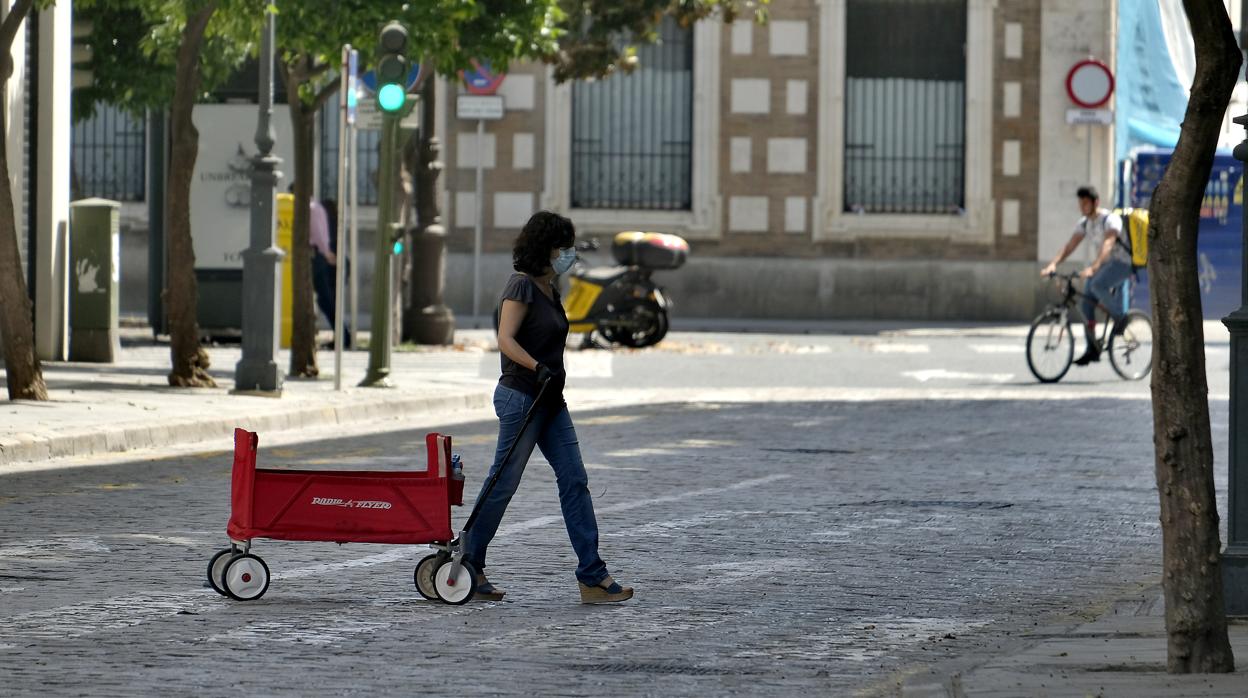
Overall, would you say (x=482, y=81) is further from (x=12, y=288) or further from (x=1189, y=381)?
(x=1189, y=381)

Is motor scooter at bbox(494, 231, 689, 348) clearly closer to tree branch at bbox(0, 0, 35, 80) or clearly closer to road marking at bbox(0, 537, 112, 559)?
tree branch at bbox(0, 0, 35, 80)

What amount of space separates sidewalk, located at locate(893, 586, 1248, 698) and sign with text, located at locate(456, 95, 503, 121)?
24.6 m

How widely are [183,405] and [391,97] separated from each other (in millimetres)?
3495

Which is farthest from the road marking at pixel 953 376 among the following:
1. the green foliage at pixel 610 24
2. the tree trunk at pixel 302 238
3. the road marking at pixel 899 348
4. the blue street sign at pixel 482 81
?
the blue street sign at pixel 482 81

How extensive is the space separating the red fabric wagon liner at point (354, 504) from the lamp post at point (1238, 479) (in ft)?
8.90

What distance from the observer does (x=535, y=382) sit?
359 inches

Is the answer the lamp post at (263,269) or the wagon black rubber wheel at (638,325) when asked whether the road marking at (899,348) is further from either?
the lamp post at (263,269)

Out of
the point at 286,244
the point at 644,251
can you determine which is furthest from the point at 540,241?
the point at 644,251

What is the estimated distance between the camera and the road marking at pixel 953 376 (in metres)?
22.7

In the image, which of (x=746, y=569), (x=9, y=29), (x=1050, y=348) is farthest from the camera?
(x=1050, y=348)

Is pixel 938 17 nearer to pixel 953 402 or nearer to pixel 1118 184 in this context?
pixel 1118 184

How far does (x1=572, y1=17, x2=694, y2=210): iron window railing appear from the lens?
111ft

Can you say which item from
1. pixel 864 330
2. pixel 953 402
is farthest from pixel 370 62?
pixel 864 330

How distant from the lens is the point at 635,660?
755 centimetres
